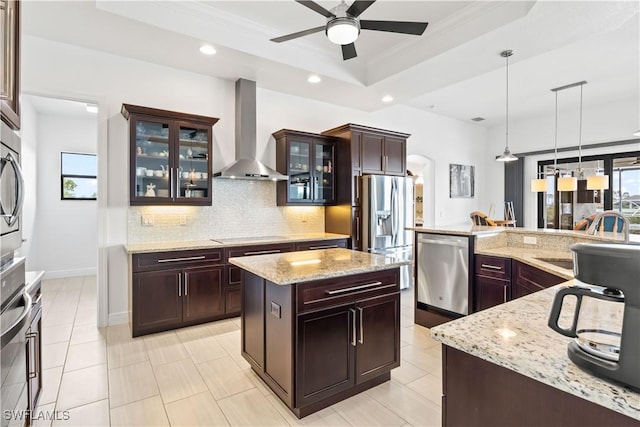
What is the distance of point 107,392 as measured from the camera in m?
2.33

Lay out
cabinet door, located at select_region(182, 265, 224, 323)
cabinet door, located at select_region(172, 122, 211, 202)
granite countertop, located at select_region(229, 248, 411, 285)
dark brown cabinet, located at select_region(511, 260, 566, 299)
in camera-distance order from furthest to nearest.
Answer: cabinet door, located at select_region(172, 122, 211, 202) → cabinet door, located at select_region(182, 265, 224, 323) → dark brown cabinet, located at select_region(511, 260, 566, 299) → granite countertop, located at select_region(229, 248, 411, 285)

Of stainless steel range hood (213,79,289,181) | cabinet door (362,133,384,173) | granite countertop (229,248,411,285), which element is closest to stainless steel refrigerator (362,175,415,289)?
cabinet door (362,133,384,173)

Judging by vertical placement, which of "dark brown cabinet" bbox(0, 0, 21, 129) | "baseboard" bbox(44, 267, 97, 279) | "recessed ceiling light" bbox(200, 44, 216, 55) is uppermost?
"recessed ceiling light" bbox(200, 44, 216, 55)

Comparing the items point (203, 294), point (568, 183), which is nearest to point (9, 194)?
point (203, 294)

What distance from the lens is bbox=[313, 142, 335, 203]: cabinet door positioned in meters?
4.79

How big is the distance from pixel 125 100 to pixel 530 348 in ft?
14.1

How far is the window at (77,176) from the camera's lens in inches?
237

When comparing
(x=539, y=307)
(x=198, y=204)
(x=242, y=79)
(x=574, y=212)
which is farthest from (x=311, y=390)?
(x=574, y=212)

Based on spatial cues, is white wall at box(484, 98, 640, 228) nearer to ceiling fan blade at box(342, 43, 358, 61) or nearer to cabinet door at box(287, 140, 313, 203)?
cabinet door at box(287, 140, 313, 203)

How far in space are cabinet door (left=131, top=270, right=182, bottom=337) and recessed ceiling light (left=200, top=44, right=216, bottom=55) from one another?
234 centimetres

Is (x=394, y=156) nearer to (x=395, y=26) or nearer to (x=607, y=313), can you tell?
(x=395, y=26)

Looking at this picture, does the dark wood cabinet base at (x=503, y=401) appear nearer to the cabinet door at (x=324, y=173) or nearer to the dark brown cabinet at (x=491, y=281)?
the dark brown cabinet at (x=491, y=281)

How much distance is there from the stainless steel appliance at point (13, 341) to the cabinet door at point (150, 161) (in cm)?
213

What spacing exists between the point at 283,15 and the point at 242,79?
1.12 meters
